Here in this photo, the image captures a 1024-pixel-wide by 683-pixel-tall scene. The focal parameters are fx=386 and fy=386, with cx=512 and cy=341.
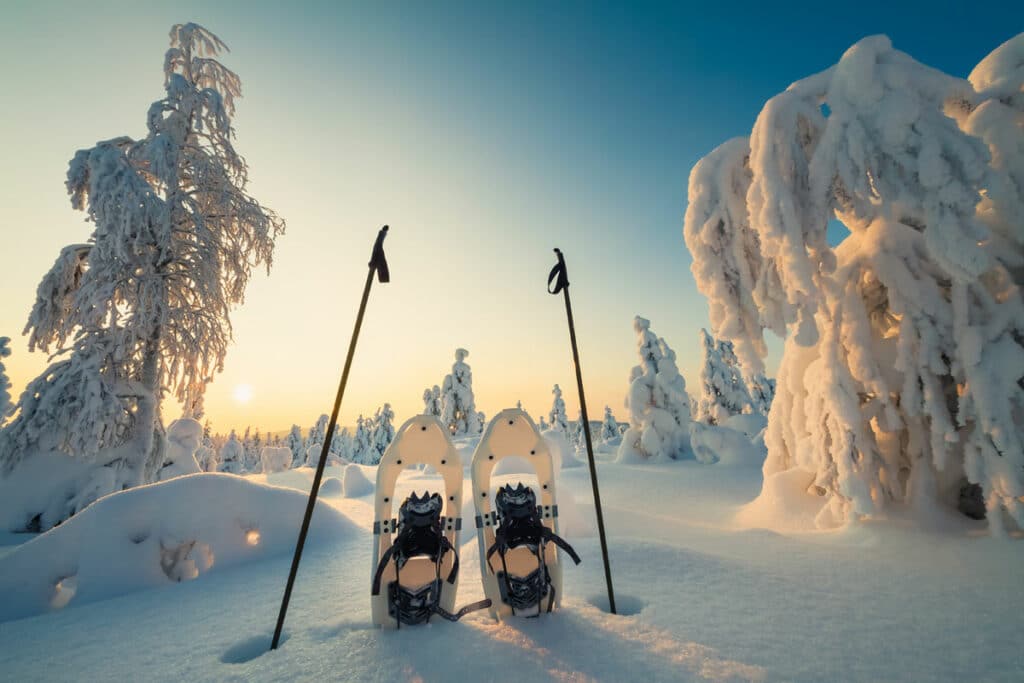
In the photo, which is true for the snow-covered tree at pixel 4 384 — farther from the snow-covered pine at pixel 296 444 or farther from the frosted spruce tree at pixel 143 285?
the snow-covered pine at pixel 296 444

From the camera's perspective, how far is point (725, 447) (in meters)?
14.7

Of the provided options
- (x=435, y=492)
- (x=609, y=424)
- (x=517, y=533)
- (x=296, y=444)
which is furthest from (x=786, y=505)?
(x=296, y=444)

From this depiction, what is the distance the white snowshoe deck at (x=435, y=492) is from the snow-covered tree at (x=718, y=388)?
920 inches

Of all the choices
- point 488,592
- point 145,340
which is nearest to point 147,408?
point 145,340

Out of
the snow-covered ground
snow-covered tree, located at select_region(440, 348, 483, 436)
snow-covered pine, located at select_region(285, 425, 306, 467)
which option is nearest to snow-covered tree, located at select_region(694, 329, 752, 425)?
snow-covered tree, located at select_region(440, 348, 483, 436)

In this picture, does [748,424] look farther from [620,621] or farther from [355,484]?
[620,621]

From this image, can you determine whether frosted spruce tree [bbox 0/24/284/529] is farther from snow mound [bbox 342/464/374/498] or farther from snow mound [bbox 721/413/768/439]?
snow mound [bbox 721/413/768/439]

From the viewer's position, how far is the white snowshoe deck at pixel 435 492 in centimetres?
313

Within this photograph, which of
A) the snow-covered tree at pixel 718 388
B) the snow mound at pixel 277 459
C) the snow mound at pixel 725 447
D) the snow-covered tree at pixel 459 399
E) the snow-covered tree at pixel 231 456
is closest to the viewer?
the snow mound at pixel 725 447

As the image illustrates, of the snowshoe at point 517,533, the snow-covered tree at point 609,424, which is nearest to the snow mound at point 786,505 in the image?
the snowshoe at point 517,533

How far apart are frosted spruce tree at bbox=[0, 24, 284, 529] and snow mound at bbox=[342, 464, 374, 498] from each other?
12.7 ft

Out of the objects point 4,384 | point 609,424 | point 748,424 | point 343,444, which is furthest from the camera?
point 343,444

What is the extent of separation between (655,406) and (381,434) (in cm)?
3487

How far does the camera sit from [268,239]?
8.42 m
